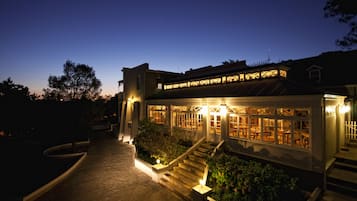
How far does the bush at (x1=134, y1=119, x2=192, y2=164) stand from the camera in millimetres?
10586

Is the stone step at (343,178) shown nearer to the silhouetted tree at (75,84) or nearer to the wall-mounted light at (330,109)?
the wall-mounted light at (330,109)

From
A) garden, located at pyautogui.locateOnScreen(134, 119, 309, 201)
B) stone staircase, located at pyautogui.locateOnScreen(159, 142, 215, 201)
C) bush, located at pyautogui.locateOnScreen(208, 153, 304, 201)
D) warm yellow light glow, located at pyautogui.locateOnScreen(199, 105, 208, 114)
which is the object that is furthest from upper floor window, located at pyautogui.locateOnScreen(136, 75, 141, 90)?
bush, located at pyautogui.locateOnScreen(208, 153, 304, 201)

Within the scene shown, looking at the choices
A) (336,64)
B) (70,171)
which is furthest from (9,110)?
(336,64)

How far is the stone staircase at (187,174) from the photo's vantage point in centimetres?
827

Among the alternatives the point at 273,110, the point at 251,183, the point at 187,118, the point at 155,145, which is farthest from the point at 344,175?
the point at 155,145

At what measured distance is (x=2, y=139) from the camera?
22.0 metres

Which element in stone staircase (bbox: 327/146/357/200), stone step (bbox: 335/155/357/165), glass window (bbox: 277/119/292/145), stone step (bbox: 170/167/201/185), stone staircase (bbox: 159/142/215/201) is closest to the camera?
stone staircase (bbox: 327/146/357/200)

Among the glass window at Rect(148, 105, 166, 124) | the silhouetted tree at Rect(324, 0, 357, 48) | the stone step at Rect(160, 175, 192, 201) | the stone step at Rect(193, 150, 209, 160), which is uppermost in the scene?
the silhouetted tree at Rect(324, 0, 357, 48)

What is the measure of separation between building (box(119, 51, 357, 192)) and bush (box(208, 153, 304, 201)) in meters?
2.05

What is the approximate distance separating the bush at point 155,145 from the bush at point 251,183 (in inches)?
139

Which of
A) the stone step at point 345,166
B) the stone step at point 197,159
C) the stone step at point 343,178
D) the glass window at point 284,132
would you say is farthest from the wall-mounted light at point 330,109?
the stone step at point 197,159

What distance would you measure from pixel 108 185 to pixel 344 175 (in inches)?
411

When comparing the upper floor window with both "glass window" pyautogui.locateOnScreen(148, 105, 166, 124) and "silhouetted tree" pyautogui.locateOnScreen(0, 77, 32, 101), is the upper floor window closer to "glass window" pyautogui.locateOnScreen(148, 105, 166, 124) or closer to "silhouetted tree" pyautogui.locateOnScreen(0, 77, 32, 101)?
"glass window" pyautogui.locateOnScreen(148, 105, 166, 124)

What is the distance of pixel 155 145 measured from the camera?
11250 millimetres
